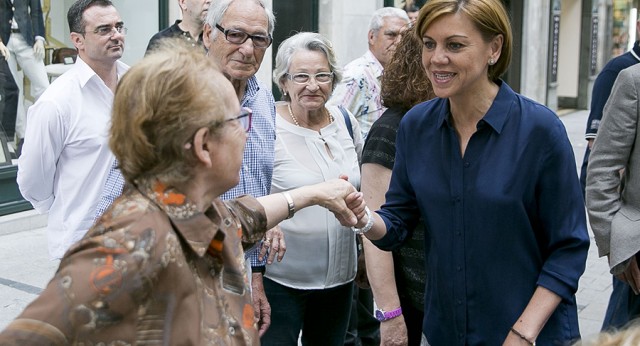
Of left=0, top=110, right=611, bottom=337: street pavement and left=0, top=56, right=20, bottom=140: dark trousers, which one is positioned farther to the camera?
left=0, top=56, right=20, bottom=140: dark trousers

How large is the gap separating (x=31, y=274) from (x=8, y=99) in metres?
2.77

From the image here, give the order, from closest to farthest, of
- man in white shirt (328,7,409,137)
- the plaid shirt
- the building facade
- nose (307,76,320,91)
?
1. the plaid shirt
2. nose (307,76,320,91)
3. man in white shirt (328,7,409,137)
4. the building facade

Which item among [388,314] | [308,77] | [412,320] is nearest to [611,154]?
[412,320]

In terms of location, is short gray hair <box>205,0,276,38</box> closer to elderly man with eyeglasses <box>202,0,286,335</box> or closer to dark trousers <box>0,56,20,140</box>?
elderly man with eyeglasses <box>202,0,286,335</box>

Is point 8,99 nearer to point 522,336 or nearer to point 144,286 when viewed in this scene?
point 522,336

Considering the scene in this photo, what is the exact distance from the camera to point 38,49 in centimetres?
907

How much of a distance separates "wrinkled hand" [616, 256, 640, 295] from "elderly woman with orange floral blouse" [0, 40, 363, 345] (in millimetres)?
2459

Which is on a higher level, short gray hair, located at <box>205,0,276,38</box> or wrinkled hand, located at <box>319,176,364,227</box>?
short gray hair, located at <box>205,0,276,38</box>

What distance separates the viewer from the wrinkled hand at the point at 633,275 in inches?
161

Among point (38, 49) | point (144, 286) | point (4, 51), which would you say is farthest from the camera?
point (38, 49)

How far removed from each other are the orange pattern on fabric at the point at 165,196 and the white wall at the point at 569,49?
887 inches

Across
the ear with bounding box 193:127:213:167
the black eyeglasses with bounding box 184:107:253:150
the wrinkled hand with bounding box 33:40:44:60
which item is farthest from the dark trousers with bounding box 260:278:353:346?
the wrinkled hand with bounding box 33:40:44:60

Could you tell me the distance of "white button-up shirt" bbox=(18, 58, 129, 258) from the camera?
4234mm

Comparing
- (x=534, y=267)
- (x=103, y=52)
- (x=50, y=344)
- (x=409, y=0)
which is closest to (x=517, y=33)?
(x=409, y=0)
